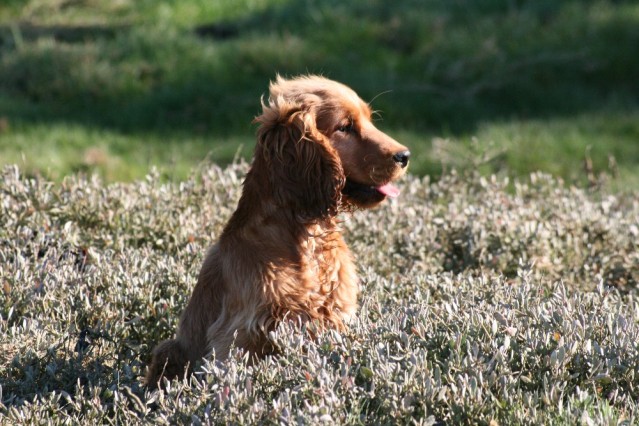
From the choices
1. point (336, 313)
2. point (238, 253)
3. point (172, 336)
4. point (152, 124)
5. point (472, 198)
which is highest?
point (238, 253)

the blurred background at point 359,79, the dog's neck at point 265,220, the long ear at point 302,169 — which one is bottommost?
the blurred background at point 359,79

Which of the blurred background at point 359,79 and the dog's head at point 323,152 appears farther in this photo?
the blurred background at point 359,79

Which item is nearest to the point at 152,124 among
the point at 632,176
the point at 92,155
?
the point at 92,155

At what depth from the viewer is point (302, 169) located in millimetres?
4066

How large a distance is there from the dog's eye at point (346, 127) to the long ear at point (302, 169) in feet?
0.49

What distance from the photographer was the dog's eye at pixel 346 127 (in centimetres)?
426

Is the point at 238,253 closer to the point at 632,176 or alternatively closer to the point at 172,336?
the point at 172,336

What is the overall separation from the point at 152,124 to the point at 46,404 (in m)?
6.63

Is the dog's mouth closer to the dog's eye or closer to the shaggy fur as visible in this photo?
the shaggy fur

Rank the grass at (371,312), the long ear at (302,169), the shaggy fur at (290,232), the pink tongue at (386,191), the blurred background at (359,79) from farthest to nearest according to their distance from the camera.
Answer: the blurred background at (359,79) → the pink tongue at (386,191) → the long ear at (302,169) → the shaggy fur at (290,232) → the grass at (371,312)

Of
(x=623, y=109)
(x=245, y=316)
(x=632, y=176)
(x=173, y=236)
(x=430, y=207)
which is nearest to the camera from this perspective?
(x=245, y=316)

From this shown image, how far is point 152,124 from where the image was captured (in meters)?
9.85

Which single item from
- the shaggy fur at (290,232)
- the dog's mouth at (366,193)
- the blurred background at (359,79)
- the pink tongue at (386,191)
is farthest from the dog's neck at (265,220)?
the blurred background at (359,79)

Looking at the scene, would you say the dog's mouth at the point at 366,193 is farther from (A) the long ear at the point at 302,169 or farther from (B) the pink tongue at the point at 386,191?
(A) the long ear at the point at 302,169
